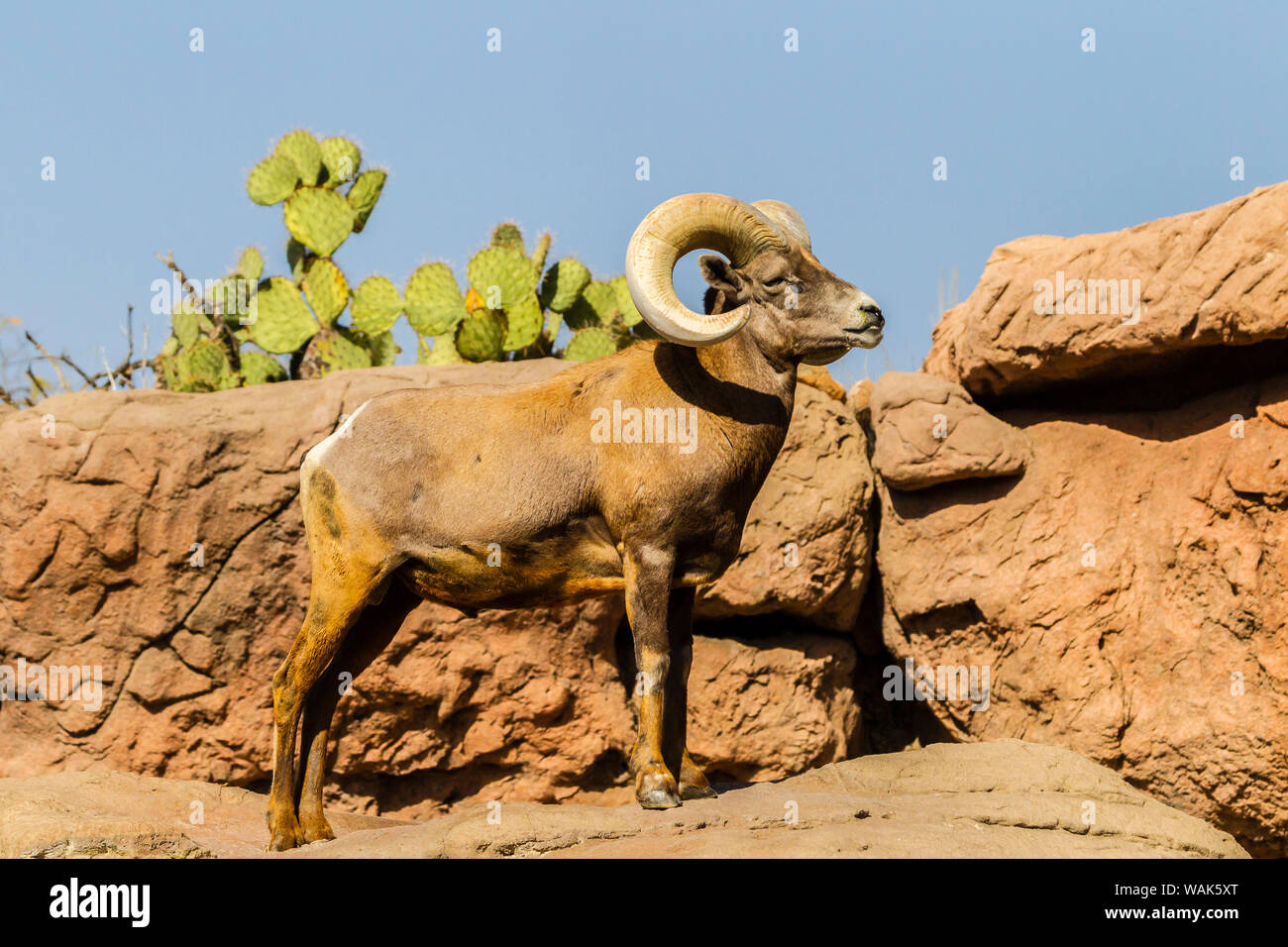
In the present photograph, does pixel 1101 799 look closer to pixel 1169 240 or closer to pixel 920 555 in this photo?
pixel 920 555

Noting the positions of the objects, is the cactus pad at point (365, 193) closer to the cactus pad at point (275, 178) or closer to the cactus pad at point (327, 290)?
the cactus pad at point (275, 178)

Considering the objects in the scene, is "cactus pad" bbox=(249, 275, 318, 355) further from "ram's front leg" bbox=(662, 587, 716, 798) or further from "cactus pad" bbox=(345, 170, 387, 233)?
"ram's front leg" bbox=(662, 587, 716, 798)

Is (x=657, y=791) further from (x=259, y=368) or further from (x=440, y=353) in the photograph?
(x=259, y=368)

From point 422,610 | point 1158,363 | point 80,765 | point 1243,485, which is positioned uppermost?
point 1158,363

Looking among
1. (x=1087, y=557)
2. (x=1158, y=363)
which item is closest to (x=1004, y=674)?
(x=1087, y=557)

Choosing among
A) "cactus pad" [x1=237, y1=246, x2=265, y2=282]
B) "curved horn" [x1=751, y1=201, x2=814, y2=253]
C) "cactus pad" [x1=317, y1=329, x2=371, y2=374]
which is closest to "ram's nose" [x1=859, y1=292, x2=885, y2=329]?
"curved horn" [x1=751, y1=201, x2=814, y2=253]

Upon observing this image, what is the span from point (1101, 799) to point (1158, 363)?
2900mm

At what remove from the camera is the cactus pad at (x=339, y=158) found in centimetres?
1121

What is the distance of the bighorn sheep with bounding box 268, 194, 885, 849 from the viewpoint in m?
6.31

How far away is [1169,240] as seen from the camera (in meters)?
8.21

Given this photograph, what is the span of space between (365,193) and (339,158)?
0.37 meters

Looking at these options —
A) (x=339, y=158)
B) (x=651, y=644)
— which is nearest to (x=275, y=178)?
(x=339, y=158)

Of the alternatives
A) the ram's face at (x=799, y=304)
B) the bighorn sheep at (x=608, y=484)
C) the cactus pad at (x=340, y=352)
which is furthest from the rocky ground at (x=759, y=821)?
the cactus pad at (x=340, y=352)

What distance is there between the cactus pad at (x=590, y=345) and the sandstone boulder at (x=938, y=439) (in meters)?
2.26
